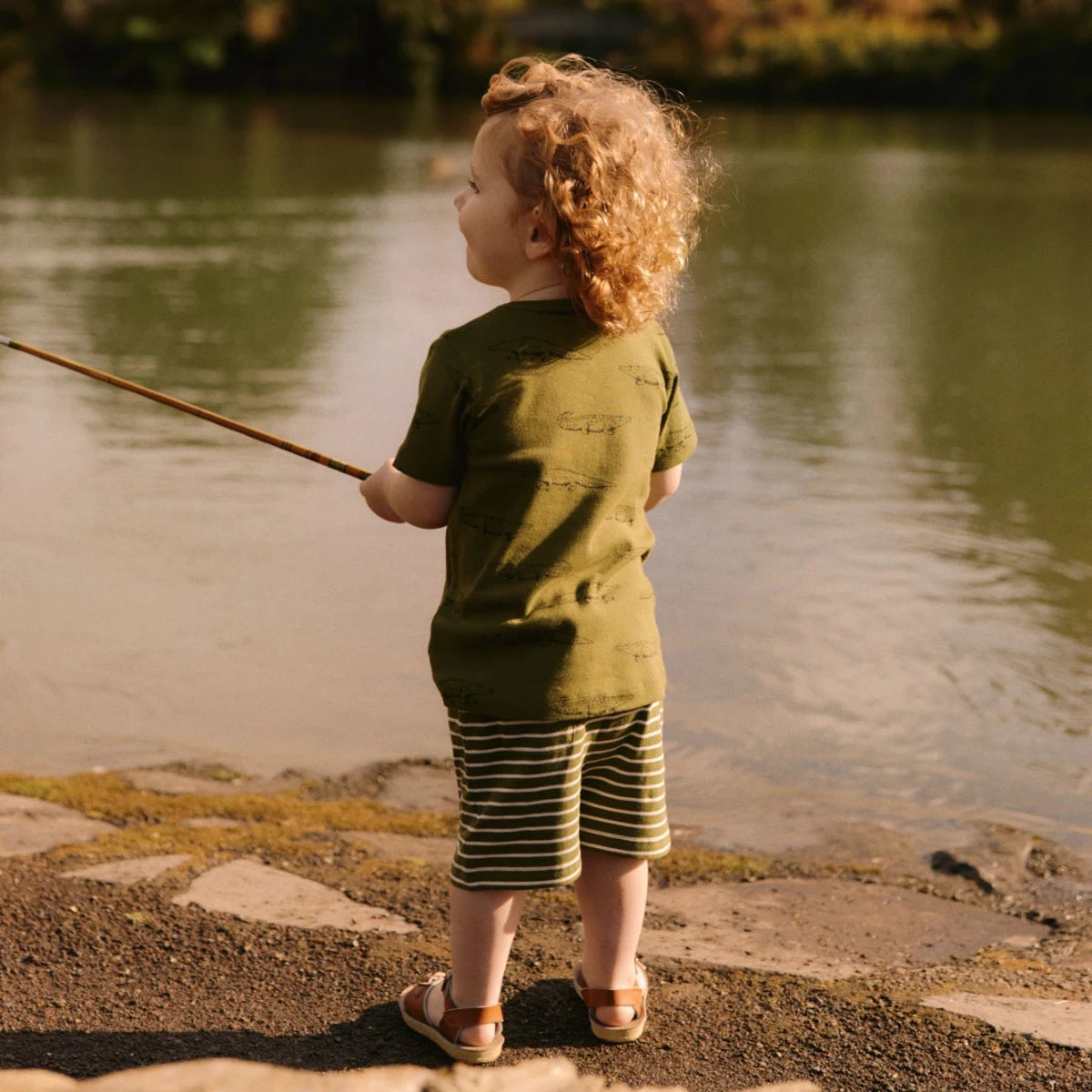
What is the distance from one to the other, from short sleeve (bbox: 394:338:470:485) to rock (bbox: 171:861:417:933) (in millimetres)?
879

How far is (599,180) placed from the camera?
7.11 ft

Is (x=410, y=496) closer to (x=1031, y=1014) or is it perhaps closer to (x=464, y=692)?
(x=464, y=692)

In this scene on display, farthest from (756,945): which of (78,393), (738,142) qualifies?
(738,142)

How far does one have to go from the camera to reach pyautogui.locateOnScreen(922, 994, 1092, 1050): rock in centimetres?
240

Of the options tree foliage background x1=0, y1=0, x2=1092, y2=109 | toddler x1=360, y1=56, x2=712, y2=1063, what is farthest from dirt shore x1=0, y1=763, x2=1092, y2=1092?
tree foliage background x1=0, y1=0, x2=1092, y2=109

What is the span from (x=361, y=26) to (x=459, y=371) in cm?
3667

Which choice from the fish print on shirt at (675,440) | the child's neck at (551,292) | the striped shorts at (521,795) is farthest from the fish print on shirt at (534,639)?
the child's neck at (551,292)

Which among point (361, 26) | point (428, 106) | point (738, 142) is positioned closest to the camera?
point (738, 142)

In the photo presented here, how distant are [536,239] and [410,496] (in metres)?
0.38

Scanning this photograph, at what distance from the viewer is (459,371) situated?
219 centimetres

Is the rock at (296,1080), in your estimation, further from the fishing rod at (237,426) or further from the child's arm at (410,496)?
the fishing rod at (237,426)

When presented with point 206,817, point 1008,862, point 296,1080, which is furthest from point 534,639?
point 1008,862

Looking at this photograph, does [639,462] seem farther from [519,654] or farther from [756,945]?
[756,945]

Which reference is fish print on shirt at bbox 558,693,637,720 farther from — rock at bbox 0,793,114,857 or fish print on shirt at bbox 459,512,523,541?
rock at bbox 0,793,114,857
